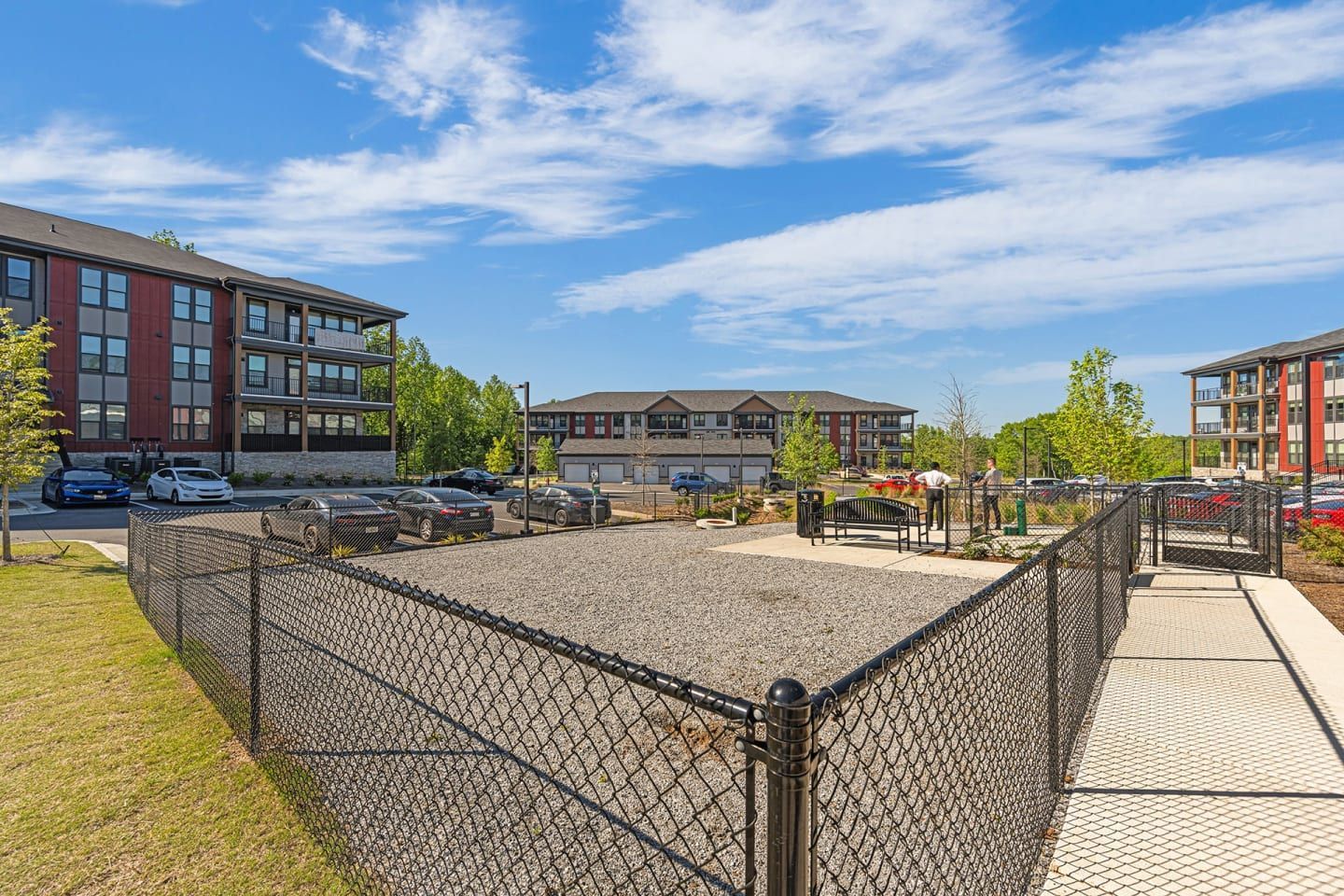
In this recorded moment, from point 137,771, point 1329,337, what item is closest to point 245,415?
point 137,771

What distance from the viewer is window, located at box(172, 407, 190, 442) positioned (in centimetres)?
3844

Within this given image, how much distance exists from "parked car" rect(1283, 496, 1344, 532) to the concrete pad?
22.7ft

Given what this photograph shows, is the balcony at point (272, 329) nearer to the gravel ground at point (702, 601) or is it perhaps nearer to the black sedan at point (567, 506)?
the black sedan at point (567, 506)

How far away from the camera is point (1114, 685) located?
567cm

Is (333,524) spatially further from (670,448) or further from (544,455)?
(544,455)

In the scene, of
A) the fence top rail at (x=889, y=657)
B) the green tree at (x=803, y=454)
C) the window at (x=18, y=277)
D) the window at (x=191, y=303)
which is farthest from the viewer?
the green tree at (x=803, y=454)

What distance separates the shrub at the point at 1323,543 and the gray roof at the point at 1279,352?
4162 cm

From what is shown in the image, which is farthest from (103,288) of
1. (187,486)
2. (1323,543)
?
(1323,543)

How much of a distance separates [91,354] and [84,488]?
14.5m

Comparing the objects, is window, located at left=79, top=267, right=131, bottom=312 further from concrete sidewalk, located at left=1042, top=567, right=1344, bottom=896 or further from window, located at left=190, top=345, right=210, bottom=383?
concrete sidewalk, located at left=1042, top=567, right=1344, bottom=896

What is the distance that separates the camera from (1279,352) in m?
57.6

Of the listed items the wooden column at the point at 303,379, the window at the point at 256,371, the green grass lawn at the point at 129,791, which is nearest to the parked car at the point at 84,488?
the window at the point at 256,371

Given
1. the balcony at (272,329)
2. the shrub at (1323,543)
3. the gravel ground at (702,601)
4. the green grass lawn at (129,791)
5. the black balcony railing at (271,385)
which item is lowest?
the gravel ground at (702,601)

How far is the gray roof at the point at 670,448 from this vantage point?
219 feet
